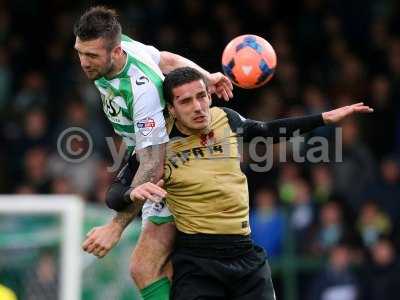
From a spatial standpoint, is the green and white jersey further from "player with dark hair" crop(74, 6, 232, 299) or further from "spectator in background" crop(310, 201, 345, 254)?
"spectator in background" crop(310, 201, 345, 254)

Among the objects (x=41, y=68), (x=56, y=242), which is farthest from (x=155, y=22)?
(x=56, y=242)

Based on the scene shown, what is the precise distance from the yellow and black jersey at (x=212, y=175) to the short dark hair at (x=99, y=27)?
671 mm

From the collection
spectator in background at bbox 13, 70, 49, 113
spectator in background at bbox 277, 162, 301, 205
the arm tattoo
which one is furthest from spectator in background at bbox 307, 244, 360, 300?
the arm tattoo

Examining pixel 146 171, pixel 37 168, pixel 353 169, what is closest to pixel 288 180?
pixel 353 169

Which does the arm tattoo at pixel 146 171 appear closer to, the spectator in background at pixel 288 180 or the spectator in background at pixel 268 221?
the spectator in background at pixel 268 221

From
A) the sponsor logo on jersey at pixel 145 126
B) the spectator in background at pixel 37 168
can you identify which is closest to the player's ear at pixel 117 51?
the sponsor logo on jersey at pixel 145 126

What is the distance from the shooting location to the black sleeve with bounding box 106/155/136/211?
22.4 ft

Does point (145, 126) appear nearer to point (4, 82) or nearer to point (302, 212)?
point (302, 212)

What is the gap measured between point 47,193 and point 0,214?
2628 mm

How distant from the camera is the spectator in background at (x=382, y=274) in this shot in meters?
11.7

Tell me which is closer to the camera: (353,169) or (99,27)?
(99,27)

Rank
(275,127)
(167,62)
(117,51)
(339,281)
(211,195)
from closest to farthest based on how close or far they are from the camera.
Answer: (117,51), (211,195), (275,127), (167,62), (339,281)

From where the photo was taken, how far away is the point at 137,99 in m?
6.88

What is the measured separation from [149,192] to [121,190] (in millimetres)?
425
